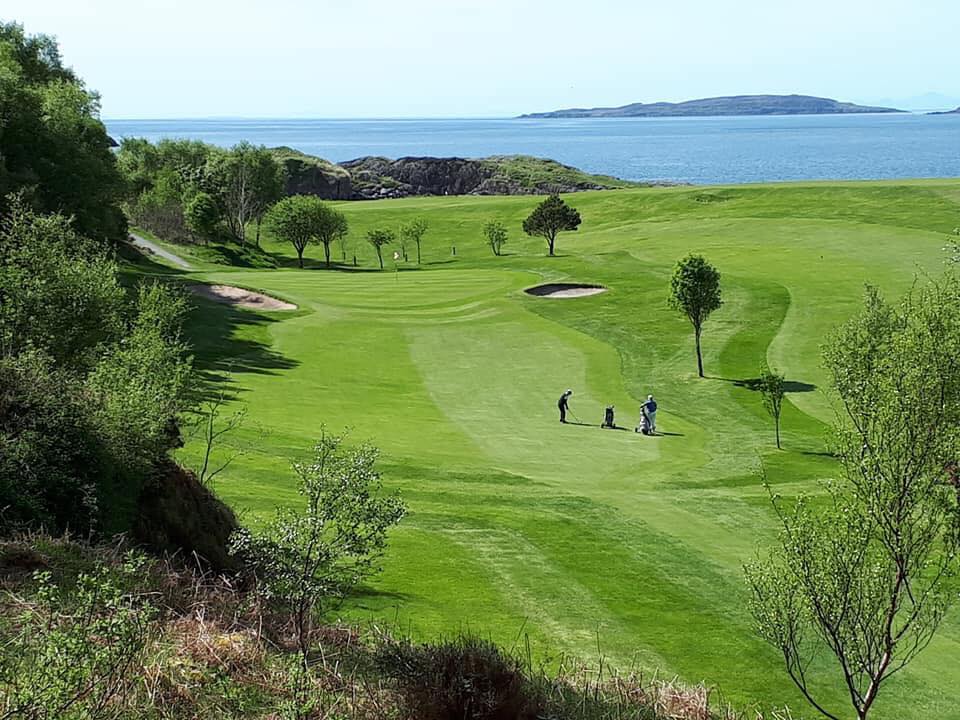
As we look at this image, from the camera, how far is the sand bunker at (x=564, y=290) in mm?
58688

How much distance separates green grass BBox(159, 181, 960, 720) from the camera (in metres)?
17.0

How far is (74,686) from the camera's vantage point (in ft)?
22.6

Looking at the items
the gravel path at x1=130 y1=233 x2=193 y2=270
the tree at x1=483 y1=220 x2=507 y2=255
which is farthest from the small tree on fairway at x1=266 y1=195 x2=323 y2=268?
the tree at x1=483 y1=220 x2=507 y2=255

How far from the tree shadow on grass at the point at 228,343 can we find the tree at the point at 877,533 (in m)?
22.6

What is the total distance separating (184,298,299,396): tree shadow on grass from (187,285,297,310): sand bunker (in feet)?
4.95

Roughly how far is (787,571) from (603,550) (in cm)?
825

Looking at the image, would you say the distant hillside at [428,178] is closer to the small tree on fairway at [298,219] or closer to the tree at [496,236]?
the small tree on fairway at [298,219]

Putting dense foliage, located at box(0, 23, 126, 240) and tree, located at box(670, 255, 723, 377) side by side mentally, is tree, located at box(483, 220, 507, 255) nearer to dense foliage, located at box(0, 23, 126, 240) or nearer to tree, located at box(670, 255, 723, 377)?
dense foliage, located at box(0, 23, 126, 240)

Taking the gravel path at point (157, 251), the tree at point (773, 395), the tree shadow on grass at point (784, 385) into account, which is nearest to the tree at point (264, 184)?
the gravel path at point (157, 251)

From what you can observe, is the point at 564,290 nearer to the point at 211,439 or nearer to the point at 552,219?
the point at 552,219

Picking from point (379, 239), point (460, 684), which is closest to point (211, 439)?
point (460, 684)

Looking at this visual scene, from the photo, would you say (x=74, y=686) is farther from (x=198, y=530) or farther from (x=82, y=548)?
(x=198, y=530)

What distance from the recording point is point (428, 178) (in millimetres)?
163625

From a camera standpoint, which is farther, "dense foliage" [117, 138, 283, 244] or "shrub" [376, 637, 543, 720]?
"dense foliage" [117, 138, 283, 244]
